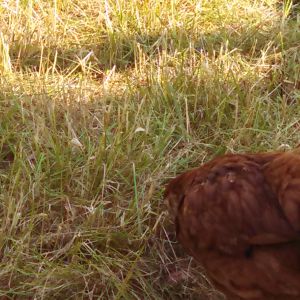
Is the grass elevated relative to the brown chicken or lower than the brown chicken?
lower

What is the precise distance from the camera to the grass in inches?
97.7

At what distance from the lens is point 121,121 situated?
2.87 meters

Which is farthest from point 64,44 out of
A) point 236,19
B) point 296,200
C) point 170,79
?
point 296,200

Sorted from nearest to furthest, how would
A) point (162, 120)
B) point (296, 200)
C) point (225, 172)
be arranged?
point (296, 200)
point (225, 172)
point (162, 120)

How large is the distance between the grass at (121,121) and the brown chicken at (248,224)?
0.47 metres

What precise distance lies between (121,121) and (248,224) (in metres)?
1.07

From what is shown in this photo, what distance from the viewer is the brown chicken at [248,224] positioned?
6.13 feet

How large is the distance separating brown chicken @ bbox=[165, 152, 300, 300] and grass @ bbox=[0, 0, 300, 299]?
468 mm

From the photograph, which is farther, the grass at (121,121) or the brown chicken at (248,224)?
the grass at (121,121)

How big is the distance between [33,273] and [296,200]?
991 millimetres

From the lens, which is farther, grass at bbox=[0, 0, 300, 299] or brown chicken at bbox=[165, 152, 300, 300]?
grass at bbox=[0, 0, 300, 299]

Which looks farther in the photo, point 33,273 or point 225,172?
point 33,273

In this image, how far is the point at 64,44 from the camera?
11.9 ft

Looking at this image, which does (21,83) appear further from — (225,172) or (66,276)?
(225,172)
